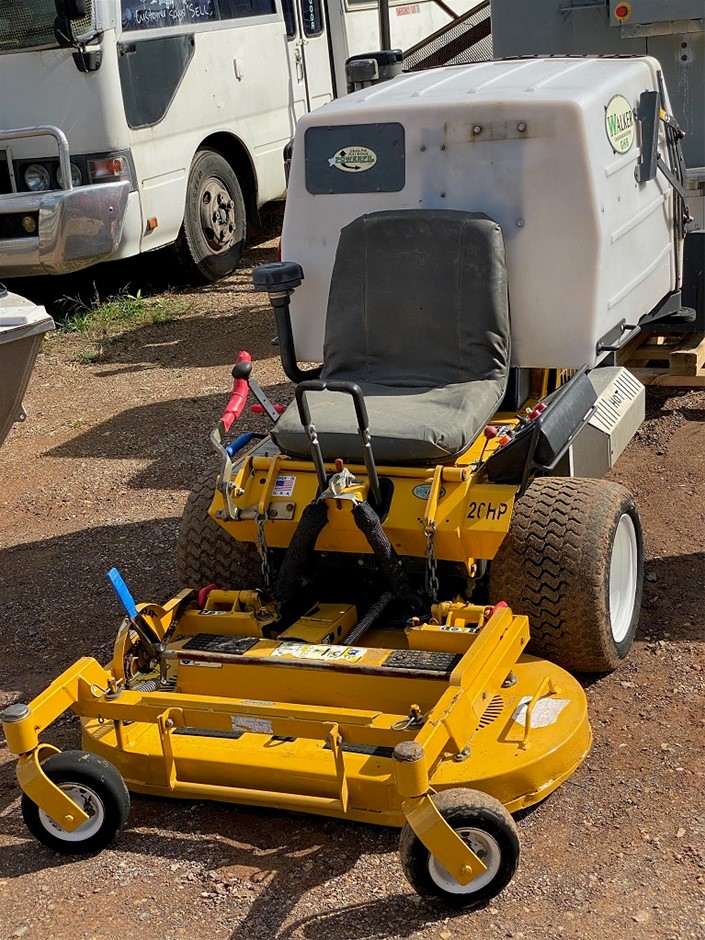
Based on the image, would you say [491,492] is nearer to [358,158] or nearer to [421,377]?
[421,377]

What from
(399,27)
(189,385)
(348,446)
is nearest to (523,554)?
(348,446)

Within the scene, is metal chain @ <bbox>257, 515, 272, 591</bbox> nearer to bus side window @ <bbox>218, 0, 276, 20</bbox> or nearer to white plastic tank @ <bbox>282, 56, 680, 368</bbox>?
white plastic tank @ <bbox>282, 56, 680, 368</bbox>

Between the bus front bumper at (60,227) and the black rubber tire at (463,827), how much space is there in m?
6.04

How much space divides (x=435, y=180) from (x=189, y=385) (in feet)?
12.3

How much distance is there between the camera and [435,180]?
4617 mm

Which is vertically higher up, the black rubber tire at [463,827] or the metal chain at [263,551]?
the metal chain at [263,551]

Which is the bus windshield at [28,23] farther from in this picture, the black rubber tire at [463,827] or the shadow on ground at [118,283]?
the black rubber tire at [463,827]

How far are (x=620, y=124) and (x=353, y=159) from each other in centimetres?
101

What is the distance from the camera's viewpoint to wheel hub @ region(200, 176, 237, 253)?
32.8 feet

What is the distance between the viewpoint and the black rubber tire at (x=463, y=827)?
10.4ft

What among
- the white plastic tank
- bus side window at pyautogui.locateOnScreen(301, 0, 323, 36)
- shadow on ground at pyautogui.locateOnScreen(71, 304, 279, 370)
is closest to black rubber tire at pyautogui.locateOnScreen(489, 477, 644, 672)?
the white plastic tank

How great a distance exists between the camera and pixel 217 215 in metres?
10.2

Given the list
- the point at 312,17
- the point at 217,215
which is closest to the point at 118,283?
the point at 217,215

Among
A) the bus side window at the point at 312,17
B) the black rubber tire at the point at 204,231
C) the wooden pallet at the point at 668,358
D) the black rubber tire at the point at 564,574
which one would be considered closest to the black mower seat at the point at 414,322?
the black rubber tire at the point at 564,574
